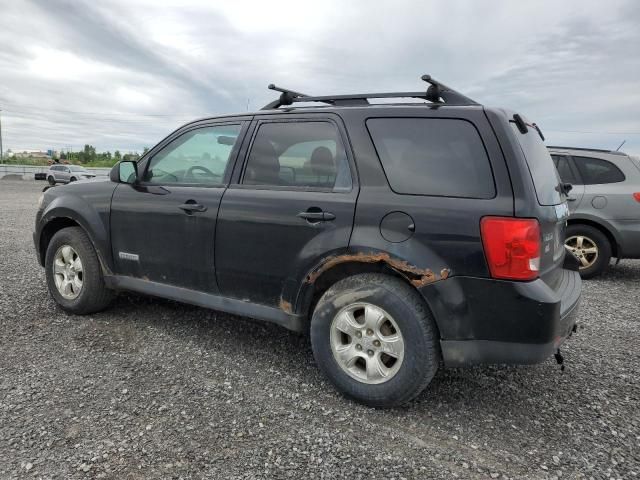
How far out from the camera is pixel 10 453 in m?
2.27

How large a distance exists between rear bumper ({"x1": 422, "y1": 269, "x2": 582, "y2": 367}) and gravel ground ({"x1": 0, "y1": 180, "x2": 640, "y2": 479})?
0.47 m

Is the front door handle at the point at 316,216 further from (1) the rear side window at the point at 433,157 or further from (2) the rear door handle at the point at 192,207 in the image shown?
(2) the rear door handle at the point at 192,207

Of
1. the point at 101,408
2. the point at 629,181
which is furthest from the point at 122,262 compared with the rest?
the point at 629,181

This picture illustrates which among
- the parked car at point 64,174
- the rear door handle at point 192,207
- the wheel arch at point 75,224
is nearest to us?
the rear door handle at point 192,207

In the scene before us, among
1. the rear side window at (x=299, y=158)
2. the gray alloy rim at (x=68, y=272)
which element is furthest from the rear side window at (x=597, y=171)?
the gray alloy rim at (x=68, y=272)

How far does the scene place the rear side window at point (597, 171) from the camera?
621cm

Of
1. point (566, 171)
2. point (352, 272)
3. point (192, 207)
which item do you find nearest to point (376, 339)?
point (352, 272)

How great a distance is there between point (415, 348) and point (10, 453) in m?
2.07

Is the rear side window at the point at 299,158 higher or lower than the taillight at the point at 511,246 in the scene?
higher

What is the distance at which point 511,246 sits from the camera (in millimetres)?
2373

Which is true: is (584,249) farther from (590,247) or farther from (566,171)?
(566,171)

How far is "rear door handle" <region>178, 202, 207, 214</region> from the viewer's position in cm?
334

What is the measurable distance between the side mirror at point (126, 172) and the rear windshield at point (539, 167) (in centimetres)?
282

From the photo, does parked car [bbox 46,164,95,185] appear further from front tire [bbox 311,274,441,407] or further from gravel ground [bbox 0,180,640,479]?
front tire [bbox 311,274,441,407]
